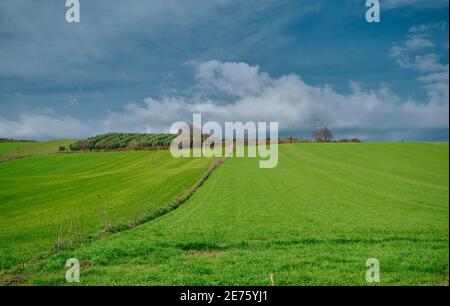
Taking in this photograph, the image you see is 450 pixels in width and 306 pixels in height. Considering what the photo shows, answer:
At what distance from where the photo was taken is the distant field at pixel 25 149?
3138cm

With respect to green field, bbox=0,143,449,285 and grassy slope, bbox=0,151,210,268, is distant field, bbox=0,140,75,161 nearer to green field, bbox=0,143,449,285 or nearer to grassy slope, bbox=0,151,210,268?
grassy slope, bbox=0,151,210,268

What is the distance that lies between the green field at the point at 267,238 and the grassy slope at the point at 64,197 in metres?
0.27

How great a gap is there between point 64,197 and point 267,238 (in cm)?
1872

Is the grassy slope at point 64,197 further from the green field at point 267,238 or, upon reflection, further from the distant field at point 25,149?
the distant field at point 25,149

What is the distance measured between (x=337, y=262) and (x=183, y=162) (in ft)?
180

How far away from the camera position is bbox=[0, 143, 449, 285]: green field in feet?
38.3

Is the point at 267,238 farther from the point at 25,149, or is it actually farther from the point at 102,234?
the point at 25,149

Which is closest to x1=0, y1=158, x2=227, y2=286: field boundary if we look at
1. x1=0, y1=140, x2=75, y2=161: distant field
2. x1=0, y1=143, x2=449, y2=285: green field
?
x1=0, y1=143, x2=449, y2=285: green field

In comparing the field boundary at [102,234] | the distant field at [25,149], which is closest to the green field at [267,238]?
the field boundary at [102,234]

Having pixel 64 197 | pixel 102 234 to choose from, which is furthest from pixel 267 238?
pixel 64 197

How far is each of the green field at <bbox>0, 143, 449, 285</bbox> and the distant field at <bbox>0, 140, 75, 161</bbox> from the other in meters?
1.22

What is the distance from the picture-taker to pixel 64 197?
27781 millimetres

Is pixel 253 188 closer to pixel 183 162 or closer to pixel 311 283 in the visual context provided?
pixel 311 283
